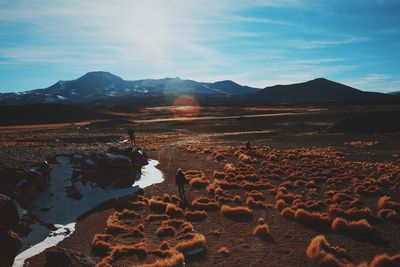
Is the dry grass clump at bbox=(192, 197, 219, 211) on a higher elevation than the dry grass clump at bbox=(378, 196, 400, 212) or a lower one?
lower

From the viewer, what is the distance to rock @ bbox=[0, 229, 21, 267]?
12.8 m

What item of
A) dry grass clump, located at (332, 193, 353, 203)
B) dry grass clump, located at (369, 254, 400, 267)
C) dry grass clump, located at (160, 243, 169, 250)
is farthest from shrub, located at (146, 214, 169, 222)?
dry grass clump, located at (369, 254, 400, 267)

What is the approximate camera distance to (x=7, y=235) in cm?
1330

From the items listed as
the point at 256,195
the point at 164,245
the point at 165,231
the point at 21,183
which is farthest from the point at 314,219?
the point at 21,183

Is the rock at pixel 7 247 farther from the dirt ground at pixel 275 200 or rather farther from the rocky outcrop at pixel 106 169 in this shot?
the rocky outcrop at pixel 106 169

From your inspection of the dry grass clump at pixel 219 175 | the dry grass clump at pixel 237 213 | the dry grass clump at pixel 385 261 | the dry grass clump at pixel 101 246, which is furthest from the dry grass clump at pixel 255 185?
the dry grass clump at pixel 385 261

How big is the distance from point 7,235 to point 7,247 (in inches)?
16.5

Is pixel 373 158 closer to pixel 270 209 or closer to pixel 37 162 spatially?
pixel 270 209

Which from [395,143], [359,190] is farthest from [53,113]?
[359,190]

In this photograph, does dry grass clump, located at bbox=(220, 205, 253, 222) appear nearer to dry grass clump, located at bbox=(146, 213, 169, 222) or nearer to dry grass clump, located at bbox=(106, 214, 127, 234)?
dry grass clump, located at bbox=(146, 213, 169, 222)

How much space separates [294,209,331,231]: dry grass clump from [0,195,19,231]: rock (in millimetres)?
12847

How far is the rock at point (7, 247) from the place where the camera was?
42.1ft

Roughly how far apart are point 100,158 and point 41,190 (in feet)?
20.2

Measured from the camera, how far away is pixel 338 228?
18219 millimetres
